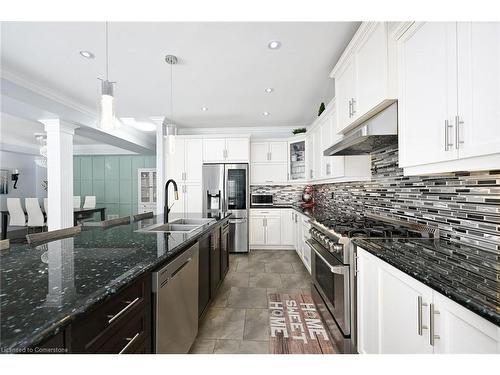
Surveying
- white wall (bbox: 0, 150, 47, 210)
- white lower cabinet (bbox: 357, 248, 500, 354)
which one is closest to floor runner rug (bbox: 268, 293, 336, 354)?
white lower cabinet (bbox: 357, 248, 500, 354)

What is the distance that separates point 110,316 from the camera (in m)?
0.84

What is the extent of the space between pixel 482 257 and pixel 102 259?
1822 millimetres

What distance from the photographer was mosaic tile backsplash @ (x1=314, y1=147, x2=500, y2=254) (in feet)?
4.06

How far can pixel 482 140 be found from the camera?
3.04 ft

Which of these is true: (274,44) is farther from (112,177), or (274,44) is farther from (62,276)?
(112,177)

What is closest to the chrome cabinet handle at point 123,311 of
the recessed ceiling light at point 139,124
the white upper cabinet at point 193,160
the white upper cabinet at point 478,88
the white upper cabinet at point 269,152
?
the white upper cabinet at point 478,88

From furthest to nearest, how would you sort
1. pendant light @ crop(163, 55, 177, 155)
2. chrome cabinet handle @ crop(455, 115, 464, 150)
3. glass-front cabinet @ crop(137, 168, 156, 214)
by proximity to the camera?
glass-front cabinet @ crop(137, 168, 156, 214), pendant light @ crop(163, 55, 177, 155), chrome cabinet handle @ crop(455, 115, 464, 150)

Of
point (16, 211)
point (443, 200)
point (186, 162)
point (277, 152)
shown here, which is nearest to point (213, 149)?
point (186, 162)

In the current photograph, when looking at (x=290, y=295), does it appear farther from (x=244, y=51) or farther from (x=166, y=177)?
(x=166, y=177)

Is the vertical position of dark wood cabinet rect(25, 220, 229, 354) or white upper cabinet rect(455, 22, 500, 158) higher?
white upper cabinet rect(455, 22, 500, 158)

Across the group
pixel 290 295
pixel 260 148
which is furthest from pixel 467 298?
pixel 260 148

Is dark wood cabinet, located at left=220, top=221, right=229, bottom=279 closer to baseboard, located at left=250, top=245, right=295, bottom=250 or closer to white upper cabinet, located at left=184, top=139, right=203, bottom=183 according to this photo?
baseboard, located at left=250, top=245, right=295, bottom=250

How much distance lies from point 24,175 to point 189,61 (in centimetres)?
827

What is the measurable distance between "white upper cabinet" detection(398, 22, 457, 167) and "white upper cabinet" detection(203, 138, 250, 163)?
3.27 meters
